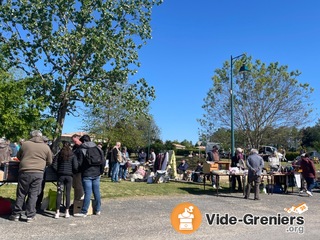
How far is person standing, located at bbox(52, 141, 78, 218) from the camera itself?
25.7ft

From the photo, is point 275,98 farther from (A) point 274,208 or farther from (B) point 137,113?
(A) point 274,208

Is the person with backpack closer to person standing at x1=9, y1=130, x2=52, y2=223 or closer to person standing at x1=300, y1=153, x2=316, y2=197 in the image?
person standing at x1=9, y1=130, x2=52, y2=223

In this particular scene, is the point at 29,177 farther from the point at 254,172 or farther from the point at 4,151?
the point at 254,172

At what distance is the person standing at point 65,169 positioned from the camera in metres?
7.83

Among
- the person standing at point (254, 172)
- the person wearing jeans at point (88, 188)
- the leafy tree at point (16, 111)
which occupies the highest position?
the leafy tree at point (16, 111)

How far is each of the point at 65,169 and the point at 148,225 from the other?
2121 millimetres

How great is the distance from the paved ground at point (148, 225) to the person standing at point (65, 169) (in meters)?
0.45

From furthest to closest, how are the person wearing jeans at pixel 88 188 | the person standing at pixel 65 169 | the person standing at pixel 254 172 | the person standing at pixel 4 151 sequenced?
1. the person standing at pixel 254 172
2. the person standing at pixel 4 151
3. the person wearing jeans at pixel 88 188
4. the person standing at pixel 65 169

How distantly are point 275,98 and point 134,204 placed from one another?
20.4 m

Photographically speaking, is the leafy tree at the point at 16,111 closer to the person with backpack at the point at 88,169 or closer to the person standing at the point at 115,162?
the person standing at the point at 115,162

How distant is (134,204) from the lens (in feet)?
32.7

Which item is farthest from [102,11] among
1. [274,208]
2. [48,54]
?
[274,208]

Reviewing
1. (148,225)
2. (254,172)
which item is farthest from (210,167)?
(148,225)

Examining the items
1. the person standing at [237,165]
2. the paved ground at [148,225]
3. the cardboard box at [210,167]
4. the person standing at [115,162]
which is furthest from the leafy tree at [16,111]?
the person standing at [237,165]
